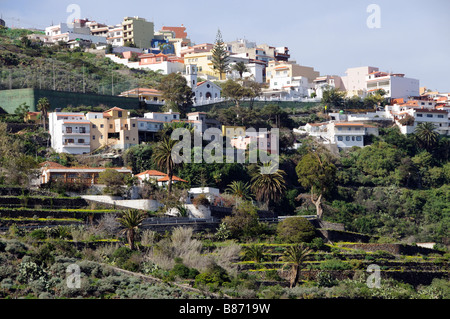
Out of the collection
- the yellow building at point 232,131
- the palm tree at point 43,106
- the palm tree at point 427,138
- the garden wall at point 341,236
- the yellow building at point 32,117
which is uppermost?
the palm tree at point 43,106

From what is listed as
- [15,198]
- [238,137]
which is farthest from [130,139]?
[15,198]

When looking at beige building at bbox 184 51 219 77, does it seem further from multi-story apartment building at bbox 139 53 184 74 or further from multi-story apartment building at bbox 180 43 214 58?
multi-story apartment building at bbox 180 43 214 58

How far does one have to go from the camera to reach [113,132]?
80.8 m

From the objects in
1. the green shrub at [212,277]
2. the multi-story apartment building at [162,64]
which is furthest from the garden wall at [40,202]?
the multi-story apartment building at [162,64]

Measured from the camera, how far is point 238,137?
275 feet

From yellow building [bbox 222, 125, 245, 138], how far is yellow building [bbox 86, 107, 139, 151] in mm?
9972

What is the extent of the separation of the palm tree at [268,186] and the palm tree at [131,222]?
654 inches

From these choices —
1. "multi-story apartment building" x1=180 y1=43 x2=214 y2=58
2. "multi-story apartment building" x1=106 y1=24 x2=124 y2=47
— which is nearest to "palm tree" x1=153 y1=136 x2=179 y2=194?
"multi-story apartment building" x1=180 y1=43 x2=214 y2=58

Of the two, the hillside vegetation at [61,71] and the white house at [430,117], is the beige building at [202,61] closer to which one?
the hillside vegetation at [61,71]

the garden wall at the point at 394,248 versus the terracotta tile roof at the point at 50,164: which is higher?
the terracotta tile roof at the point at 50,164

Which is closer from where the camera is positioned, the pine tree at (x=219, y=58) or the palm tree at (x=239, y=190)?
the palm tree at (x=239, y=190)

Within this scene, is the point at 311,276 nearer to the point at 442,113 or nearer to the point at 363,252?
the point at 363,252

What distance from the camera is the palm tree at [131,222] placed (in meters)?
54.3

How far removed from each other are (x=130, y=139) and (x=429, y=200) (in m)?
28.2
